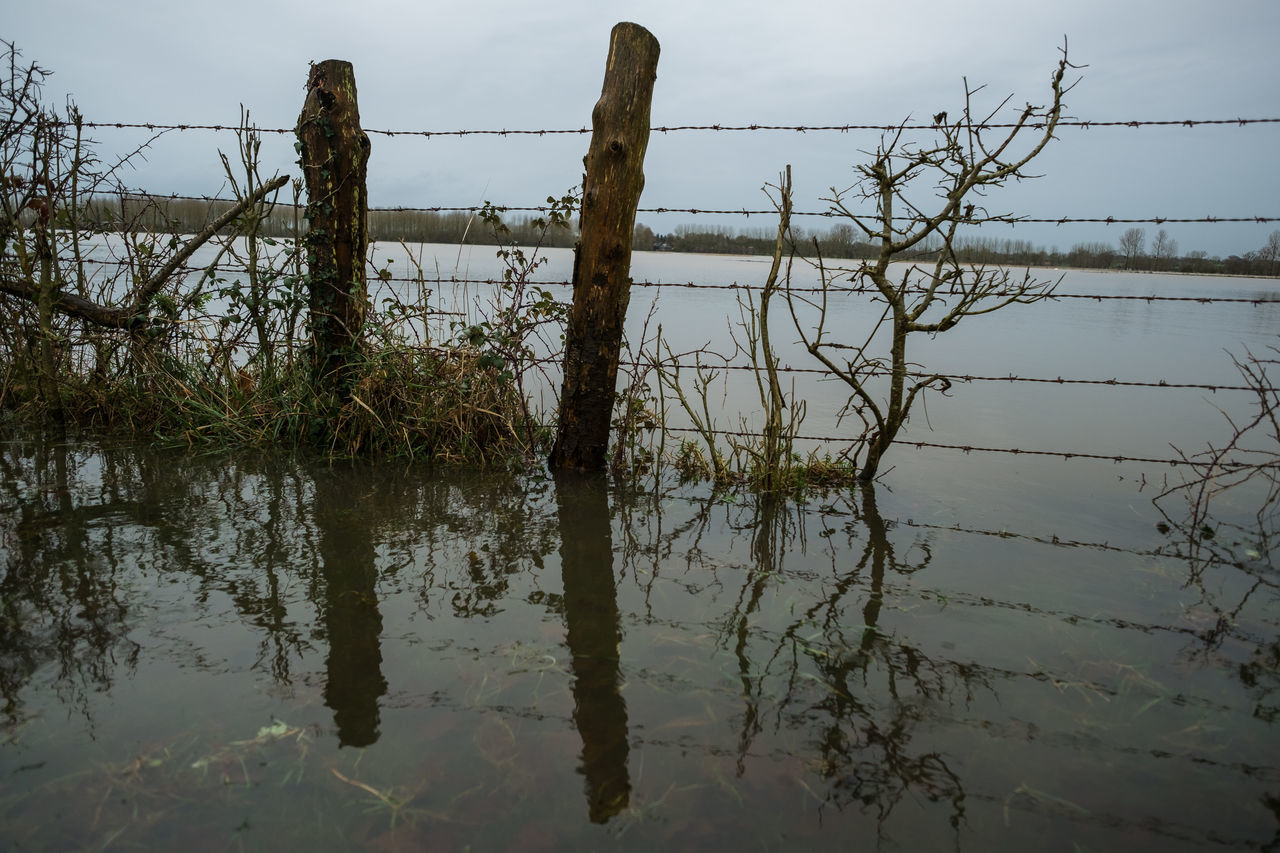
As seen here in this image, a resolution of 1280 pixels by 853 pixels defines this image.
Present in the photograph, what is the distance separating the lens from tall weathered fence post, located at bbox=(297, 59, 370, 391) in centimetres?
486

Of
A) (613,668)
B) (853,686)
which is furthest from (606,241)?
(853,686)

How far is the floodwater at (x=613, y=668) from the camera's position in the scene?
188 centimetres

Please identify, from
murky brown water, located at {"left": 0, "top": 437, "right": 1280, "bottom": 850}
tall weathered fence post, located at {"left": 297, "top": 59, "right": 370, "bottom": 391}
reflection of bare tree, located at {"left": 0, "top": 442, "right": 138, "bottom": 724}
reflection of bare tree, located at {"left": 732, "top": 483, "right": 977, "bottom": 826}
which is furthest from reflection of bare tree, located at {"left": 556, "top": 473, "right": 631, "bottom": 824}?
tall weathered fence post, located at {"left": 297, "top": 59, "right": 370, "bottom": 391}

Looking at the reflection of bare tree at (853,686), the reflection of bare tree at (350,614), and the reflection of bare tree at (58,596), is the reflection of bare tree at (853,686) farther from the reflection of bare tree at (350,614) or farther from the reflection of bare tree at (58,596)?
the reflection of bare tree at (58,596)

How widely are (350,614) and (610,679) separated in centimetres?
102

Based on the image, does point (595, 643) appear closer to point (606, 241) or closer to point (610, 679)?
point (610, 679)

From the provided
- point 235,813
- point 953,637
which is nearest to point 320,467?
point 235,813

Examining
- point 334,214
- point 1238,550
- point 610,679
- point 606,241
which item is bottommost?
point 610,679

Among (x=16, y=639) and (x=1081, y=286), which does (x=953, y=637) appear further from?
(x=1081, y=286)

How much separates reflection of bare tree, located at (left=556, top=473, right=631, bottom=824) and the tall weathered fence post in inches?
76.3

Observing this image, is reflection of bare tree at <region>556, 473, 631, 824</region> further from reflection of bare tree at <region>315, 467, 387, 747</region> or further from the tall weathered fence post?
the tall weathered fence post

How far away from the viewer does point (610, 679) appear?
8.05 ft

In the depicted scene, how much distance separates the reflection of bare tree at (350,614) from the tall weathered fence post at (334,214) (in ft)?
4.13

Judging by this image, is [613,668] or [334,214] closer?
[613,668]
